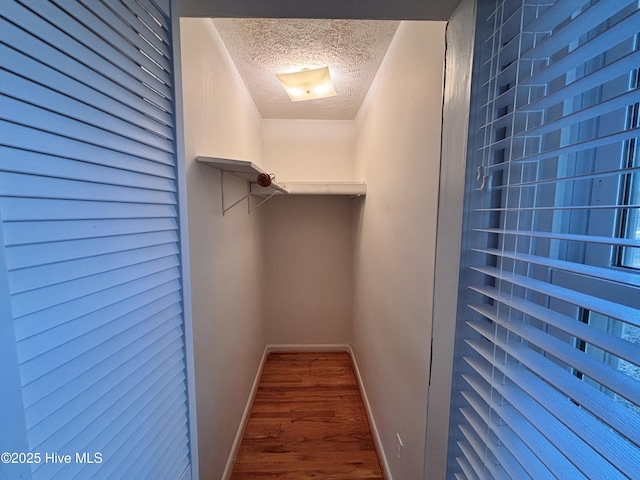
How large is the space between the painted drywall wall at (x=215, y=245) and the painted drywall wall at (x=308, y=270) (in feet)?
3.03

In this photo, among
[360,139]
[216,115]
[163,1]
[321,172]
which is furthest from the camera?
[321,172]

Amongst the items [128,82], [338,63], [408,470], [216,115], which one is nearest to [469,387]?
[408,470]

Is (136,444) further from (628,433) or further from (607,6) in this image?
(607,6)

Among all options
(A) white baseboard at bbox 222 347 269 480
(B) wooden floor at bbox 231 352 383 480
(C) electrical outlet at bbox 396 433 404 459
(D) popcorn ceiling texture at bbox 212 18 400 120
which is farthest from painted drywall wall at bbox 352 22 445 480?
(A) white baseboard at bbox 222 347 269 480

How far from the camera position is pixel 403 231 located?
1346 millimetres

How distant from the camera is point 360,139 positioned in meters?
2.58

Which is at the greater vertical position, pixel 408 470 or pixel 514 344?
pixel 514 344

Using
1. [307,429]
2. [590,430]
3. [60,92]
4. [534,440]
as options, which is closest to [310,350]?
[307,429]

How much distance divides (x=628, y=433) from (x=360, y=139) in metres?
2.55

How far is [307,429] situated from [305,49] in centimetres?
272

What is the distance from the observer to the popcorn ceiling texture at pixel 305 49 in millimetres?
1438

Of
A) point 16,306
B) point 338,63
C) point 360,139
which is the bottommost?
point 16,306

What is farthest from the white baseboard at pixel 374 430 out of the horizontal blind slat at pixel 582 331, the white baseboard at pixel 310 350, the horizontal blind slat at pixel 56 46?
the horizontal blind slat at pixel 56 46

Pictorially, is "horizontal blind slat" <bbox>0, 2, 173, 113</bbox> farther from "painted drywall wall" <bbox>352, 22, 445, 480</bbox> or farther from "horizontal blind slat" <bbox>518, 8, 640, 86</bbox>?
"painted drywall wall" <bbox>352, 22, 445, 480</bbox>
